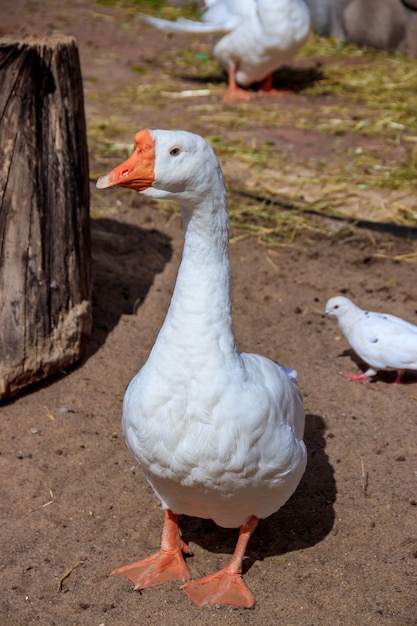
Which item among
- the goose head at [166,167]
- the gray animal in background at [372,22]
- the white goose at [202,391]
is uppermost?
the goose head at [166,167]

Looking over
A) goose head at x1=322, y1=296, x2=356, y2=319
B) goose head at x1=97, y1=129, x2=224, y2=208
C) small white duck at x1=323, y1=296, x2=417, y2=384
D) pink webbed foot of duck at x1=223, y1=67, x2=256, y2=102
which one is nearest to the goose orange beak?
goose head at x1=97, y1=129, x2=224, y2=208

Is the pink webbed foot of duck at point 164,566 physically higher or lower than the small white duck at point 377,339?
lower

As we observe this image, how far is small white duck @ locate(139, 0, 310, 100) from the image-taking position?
29.9ft

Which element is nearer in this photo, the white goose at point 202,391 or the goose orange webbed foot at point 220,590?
the white goose at point 202,391

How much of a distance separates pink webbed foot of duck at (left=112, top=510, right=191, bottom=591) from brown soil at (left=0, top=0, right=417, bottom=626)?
0.05m

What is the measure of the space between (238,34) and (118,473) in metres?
6.32

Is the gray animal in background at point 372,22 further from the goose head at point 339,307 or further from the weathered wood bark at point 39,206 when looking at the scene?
the weathered wood bark at point 39,206

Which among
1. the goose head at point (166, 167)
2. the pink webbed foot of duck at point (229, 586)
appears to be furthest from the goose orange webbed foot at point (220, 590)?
the goose head at point (166, 167)

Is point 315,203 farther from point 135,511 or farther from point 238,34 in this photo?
point 135,511

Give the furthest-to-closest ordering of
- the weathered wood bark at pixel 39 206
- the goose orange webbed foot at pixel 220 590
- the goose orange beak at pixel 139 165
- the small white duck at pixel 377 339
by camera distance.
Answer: the small white duck at pixel 377 339, the weathered wood bark at pixel 39 206, the goose orange webbed foot at pixel 220 590, the goose orange beak at pixel 139 165

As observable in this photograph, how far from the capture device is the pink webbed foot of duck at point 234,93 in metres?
9.48

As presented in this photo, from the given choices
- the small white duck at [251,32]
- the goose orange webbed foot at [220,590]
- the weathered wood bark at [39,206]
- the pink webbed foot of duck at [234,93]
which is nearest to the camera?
the goose orange webbed foot at [220,590]

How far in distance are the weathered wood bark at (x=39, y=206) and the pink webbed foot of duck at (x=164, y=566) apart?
144cm

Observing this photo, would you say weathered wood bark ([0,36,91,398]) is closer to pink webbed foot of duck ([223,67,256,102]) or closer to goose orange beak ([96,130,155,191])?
goose orange beak ([96,130,155,191])
